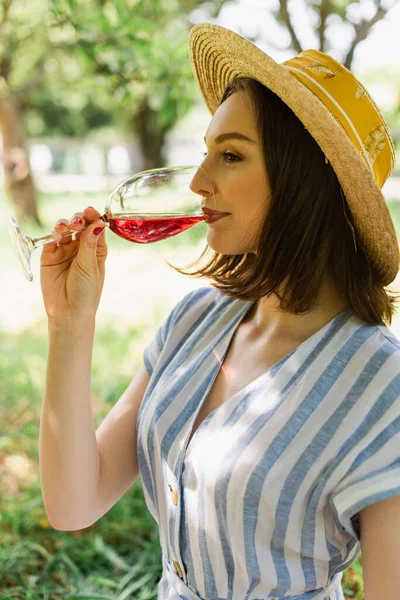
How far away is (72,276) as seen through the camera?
1.64m

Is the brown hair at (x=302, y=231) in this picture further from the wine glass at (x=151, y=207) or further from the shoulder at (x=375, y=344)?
the wine glass at (x=151, y=207)

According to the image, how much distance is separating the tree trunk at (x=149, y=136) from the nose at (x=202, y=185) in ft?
49.0

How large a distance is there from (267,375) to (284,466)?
0.23 metres

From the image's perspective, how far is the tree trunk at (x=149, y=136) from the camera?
53.1 ft

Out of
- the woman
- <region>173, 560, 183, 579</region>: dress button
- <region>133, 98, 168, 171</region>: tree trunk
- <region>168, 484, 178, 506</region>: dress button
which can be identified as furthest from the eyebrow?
<region>133, 98, 168, 171</region>: tree trunk

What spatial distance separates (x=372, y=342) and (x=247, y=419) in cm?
32

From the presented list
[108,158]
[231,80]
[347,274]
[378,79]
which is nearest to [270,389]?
[347,274]

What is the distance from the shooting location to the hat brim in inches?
53.9

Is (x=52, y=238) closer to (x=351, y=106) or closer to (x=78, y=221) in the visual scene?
(x=78, y=221)

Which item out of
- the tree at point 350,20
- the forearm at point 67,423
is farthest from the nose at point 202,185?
the tree at point 350,20

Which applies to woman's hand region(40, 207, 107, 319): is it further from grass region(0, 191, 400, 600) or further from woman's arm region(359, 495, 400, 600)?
woman's arm region(359, 495, 400, 600)

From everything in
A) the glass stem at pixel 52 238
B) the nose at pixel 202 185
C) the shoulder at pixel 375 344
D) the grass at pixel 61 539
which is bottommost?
the grass at pixel 61 539

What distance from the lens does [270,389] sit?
1.47m

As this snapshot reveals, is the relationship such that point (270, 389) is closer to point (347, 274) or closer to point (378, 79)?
point (347, 274)
